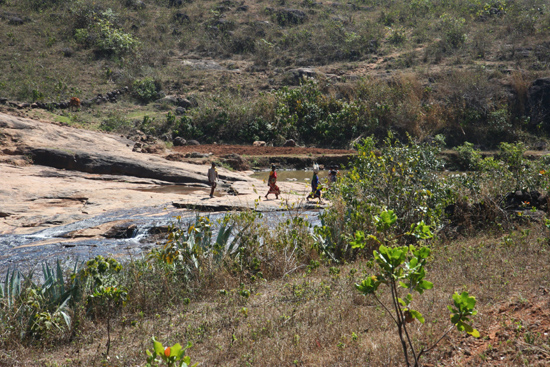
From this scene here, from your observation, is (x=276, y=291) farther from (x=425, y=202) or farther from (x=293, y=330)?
(x=425, y=202)

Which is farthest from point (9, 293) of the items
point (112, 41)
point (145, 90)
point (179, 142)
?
point (112, 41)

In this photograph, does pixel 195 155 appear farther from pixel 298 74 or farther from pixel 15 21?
pixel 15 21

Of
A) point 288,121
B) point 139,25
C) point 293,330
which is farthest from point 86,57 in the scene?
point 293,330

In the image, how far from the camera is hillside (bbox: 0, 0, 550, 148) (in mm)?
21984

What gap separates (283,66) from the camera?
30031mm

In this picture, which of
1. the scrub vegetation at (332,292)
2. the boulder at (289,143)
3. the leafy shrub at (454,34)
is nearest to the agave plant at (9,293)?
the scrub vegetation at (332,292)

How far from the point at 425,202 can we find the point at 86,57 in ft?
88.1

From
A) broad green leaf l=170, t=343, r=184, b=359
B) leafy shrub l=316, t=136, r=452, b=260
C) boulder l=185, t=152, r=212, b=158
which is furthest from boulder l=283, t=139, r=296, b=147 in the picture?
broad green leaf l=170, t=343, r=184, b=359

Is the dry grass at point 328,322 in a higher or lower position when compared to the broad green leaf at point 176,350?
lower

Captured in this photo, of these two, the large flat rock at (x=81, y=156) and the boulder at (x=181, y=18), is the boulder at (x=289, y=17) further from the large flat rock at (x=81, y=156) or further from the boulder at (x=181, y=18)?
the large flat rock at (x=81, y=156)

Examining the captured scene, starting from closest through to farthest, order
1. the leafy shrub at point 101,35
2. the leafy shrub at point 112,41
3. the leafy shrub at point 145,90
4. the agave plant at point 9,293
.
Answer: the agave plant at point 9,293, the leafy shrub at point 145,90, the leafy shrub at point 112,41, the leafy shrub at point 101,35

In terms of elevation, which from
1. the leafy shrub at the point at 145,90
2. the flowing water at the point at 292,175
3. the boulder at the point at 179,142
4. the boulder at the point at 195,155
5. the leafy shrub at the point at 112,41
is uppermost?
the leafy shrub at the point at 112,41

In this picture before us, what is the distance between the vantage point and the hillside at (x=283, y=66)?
21984 mm

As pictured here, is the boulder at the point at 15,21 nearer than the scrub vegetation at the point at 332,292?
No
